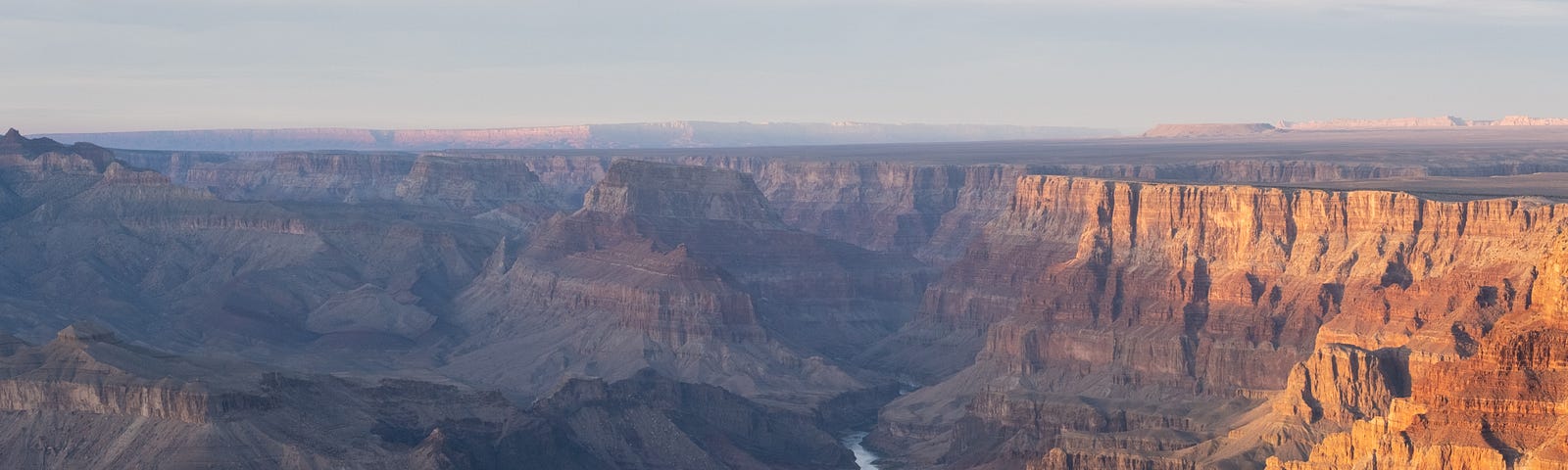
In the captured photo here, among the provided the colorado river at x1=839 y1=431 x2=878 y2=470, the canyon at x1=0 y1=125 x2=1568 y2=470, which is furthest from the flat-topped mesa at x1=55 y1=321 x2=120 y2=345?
the colorado river at x1=839 y1=431 x2=878 y2=470

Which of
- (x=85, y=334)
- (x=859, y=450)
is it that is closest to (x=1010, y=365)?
(x=859, y=450)

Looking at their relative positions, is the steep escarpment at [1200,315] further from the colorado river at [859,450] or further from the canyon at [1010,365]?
the colorado river at [859,450]

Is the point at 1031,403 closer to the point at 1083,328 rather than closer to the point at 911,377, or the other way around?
the point at 1083,328

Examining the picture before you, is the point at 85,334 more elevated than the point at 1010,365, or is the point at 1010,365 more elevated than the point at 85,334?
the point at 85,334

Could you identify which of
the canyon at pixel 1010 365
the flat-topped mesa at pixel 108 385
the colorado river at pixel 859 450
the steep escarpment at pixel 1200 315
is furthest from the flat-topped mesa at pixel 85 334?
the steep escarpment at pixel 1200 315

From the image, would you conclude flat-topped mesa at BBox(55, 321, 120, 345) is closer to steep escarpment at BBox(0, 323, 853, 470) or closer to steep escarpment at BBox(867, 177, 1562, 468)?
steep escarpment at BBox(0, 323, 853, 470)

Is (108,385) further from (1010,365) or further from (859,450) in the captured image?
(1010,365)
